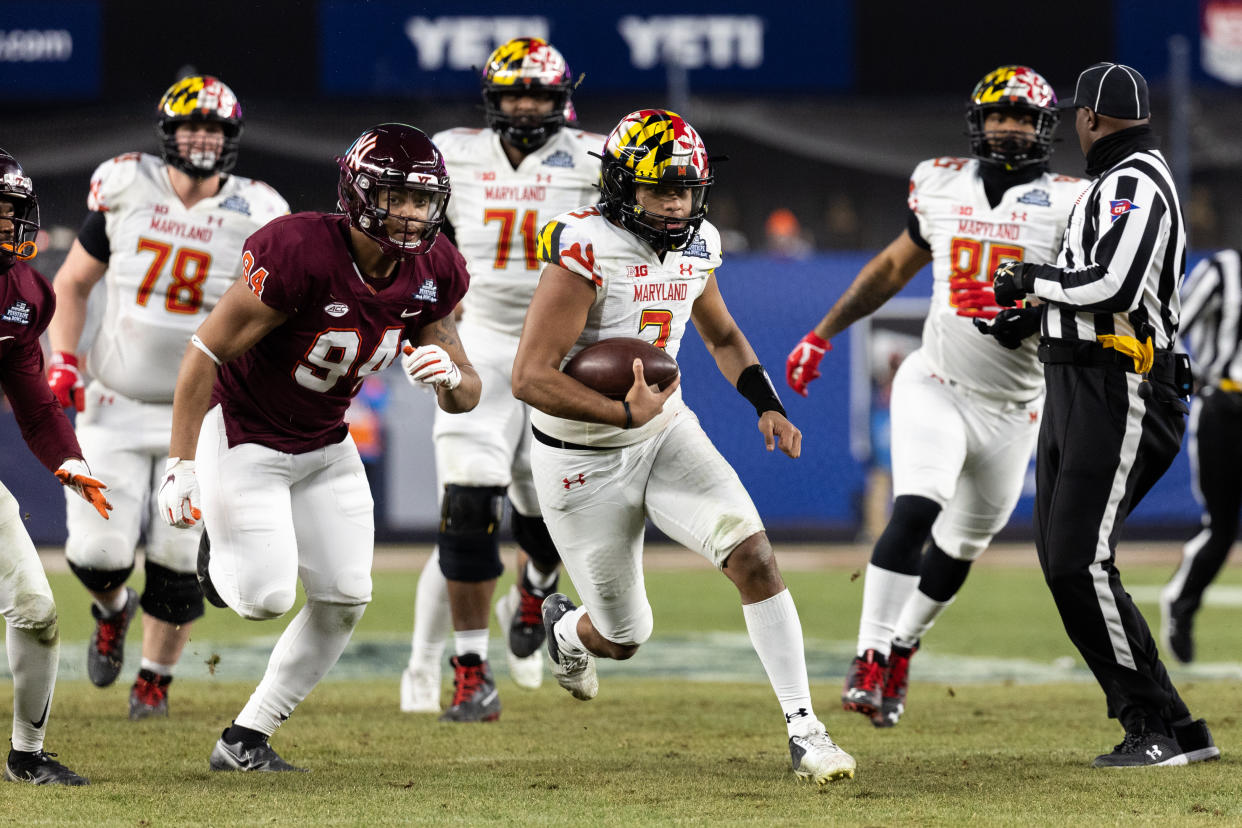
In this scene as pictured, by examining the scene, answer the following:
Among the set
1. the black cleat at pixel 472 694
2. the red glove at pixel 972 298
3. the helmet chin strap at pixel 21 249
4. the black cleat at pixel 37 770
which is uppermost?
the helmet chin strap at pixel 21 249

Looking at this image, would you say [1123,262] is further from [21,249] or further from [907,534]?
[21,249]

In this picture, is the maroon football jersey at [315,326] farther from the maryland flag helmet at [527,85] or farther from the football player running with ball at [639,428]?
the maryland flag helmet at [527,85]

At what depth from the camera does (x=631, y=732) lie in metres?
5.73

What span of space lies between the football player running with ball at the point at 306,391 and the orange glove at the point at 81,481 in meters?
0.28

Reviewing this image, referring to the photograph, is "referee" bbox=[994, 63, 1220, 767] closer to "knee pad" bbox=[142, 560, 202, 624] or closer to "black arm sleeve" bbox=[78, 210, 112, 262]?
"knee pad" bbox=[142, 560, 202, 624]

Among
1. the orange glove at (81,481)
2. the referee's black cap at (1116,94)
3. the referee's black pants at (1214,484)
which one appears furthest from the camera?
the referee's black pants at (1214,484)

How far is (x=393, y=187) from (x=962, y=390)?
2441 mm

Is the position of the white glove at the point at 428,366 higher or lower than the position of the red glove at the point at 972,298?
higher

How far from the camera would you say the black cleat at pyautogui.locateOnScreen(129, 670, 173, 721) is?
6090 millimetres

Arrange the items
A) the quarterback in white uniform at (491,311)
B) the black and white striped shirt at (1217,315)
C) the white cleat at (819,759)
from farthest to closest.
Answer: the black and white striped shirt at (1217,315), the quarterback in white uniform at (491,311), the white cleat at (819,759)

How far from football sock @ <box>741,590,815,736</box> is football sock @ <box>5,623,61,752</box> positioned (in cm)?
190

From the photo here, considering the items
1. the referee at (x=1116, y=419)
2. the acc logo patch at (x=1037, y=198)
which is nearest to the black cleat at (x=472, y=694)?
the referee at (x=1116, y=419)

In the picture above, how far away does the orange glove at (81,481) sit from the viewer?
4.66 metres

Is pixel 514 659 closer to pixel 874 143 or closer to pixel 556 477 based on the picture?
pixel 556 477
